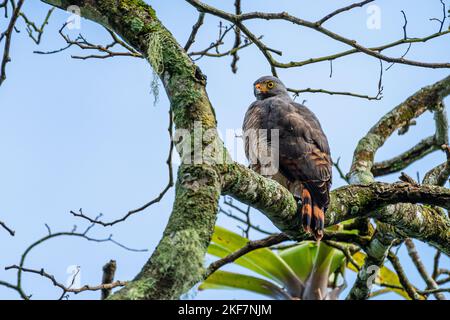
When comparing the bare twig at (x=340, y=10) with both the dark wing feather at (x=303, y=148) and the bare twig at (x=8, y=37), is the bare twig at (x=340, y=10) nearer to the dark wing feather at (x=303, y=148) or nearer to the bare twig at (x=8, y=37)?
the dark wing feather at (x=303, y=148)

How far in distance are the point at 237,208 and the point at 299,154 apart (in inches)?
47.0

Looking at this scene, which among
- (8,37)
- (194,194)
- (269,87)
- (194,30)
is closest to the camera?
(194,194)

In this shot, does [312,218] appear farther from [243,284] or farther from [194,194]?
[243,284]

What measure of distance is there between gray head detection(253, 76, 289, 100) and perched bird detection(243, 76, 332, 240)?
2.77 feet

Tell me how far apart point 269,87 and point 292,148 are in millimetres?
1893

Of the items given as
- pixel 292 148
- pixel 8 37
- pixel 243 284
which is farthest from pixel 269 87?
pixel 8 37

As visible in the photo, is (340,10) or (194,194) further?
(340,10)

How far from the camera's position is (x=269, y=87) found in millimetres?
7125

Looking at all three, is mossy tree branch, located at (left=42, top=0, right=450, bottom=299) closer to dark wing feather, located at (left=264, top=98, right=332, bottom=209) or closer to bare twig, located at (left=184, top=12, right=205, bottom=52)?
dark wing feather, located at (left=264, top=98, right=332, bottom=209)

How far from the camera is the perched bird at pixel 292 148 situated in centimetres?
502

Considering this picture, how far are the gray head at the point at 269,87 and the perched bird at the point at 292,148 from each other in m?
0.84

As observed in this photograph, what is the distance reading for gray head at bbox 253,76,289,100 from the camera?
7082 mm
